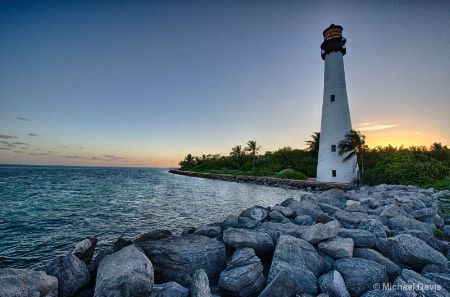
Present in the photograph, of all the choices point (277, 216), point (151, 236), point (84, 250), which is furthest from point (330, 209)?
point (84, 250)

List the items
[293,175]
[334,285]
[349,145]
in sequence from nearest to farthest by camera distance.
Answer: [334,285] → [349,145] → [293,175]

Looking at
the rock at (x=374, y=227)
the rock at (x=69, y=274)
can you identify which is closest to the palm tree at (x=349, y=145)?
the rock at (x=374, y=227)

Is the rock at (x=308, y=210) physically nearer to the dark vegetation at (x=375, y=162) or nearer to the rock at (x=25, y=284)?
the rock at (x=25, y=284)

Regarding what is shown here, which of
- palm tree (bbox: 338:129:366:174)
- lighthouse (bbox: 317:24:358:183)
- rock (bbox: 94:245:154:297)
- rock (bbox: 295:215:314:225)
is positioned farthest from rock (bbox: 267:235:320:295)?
lighthouse (bbox: 317:24:358:183)

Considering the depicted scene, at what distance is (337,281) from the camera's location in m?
2.64

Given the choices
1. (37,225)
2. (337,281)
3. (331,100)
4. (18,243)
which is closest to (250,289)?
(337,281)

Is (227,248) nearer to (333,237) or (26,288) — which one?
(333,237)

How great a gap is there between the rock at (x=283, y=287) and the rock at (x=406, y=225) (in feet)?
12.5

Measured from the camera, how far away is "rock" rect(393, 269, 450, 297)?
242cm

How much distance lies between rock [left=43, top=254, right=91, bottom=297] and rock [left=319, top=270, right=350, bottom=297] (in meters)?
3.26

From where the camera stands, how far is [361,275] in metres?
2.81

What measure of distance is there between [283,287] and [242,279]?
58cm

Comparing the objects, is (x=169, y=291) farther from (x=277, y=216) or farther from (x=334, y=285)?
(x=277, y=216)

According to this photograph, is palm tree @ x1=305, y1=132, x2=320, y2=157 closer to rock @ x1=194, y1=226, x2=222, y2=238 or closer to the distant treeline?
the distant treeline
